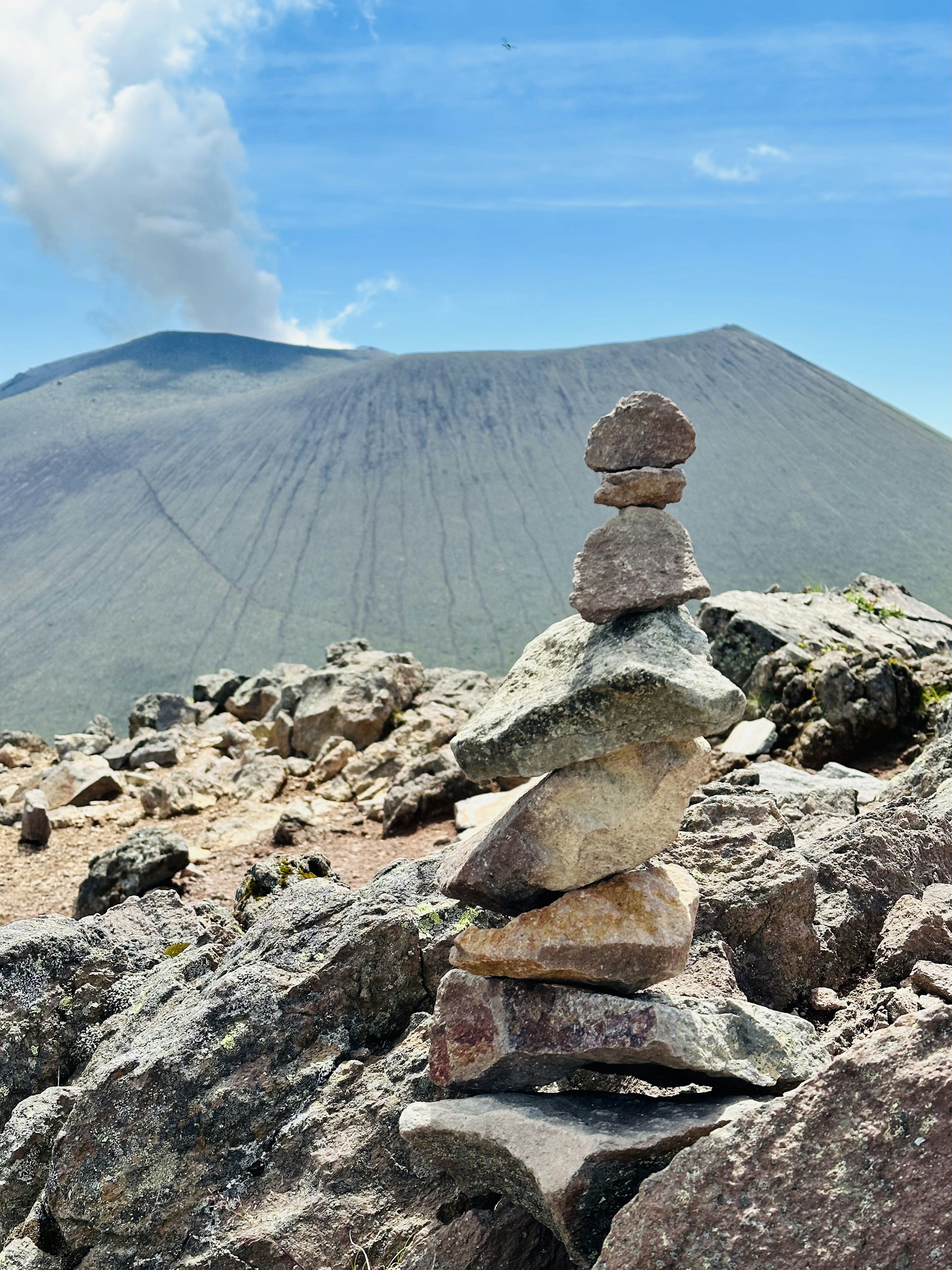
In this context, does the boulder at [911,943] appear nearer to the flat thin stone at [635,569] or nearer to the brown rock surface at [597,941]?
the brown rock surface at [597,941]

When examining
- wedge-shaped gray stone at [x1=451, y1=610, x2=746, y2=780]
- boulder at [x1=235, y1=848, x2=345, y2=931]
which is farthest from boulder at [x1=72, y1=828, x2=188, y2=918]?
wedge-shaped gray stone at [x1=451, y1=610, x2=746, y2=780]

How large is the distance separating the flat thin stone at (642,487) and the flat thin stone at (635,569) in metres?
0.04

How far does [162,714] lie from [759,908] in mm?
14564

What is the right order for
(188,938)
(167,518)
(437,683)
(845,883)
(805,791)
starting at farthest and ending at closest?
(167,518) → (437,683) → (805,791) → (188,938) → (845,883)

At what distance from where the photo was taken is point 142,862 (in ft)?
29.2

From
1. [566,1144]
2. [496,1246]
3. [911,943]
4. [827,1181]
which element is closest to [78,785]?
[496,1246]

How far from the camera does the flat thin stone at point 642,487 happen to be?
399cm

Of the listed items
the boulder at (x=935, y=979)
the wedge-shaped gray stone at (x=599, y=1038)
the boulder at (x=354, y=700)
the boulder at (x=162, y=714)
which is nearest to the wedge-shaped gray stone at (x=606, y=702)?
the wedge-shaped gray stone at (x=599, y=1038)

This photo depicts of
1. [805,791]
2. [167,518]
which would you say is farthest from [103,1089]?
[167,518]

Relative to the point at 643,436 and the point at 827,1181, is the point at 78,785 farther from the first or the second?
the point at 827,1181

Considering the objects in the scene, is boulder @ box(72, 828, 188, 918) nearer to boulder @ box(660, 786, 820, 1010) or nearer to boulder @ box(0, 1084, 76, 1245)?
boulder @ box(0, 1084, 76, 1245)

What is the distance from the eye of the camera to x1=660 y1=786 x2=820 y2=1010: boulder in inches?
173

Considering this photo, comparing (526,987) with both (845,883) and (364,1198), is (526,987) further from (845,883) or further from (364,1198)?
(845,883)

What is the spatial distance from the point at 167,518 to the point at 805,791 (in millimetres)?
22943
